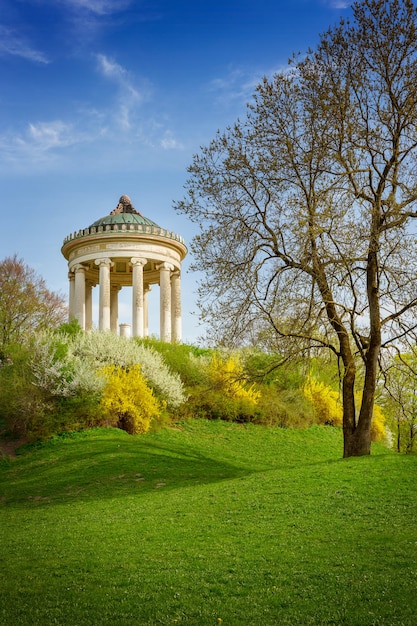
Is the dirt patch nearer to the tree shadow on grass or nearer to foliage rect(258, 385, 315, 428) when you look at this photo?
the tree shadow on grass

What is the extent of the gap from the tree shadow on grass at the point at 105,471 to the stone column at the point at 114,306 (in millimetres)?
22118

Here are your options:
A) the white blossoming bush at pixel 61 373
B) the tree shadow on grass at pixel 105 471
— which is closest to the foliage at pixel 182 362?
the white blossoming bush at pixel 61 373

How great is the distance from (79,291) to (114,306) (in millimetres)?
5445

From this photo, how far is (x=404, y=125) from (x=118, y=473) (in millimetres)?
11896

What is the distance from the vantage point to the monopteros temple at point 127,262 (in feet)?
123

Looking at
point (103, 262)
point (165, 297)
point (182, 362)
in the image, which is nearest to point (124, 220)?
point (103, 262)

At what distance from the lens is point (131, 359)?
81.5 ft

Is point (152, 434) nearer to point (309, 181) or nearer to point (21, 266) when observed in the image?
point (309, 181)

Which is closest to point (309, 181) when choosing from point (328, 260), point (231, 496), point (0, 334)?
point (328, 260)

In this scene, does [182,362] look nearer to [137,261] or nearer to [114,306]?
[137,261]

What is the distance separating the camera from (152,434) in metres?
23.1

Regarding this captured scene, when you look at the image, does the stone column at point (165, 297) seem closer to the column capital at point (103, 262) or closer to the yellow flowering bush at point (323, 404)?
the column capital at point (103, 262)

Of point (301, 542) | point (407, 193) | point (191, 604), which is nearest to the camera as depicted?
point (191, 604)

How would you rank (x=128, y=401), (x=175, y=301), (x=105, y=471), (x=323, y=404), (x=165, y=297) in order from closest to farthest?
(x=105, y=471) < (x=128, y=401) < (x=323, y=404) < (x=165, y=297) < (x=175, y=301)
